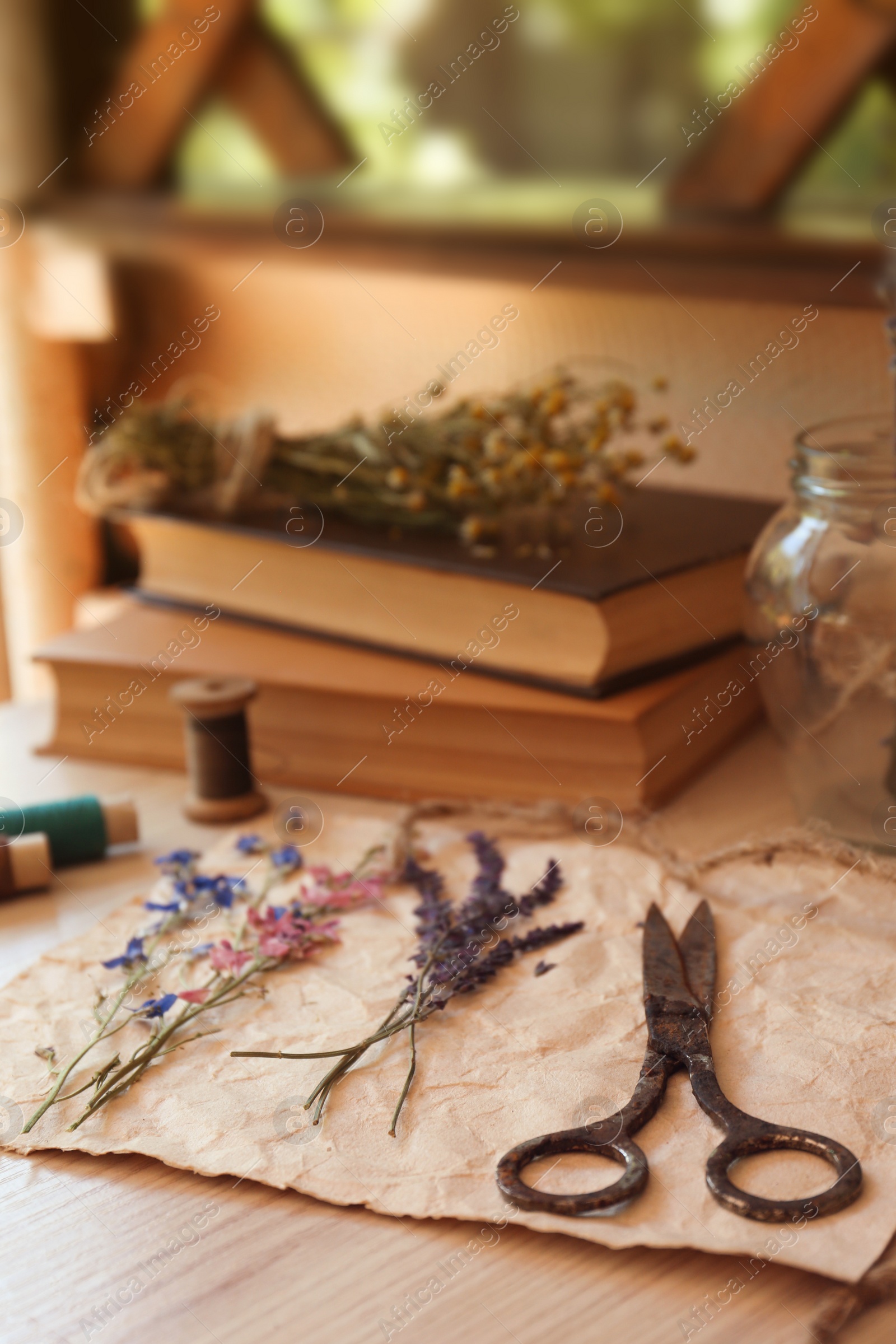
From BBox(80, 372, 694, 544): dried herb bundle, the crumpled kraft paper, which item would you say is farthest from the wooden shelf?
the crumpled kraft paper

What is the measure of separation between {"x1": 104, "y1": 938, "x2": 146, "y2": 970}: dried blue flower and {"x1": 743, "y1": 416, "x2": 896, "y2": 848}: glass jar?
45 cm

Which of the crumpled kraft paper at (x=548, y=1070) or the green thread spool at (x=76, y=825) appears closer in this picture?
the crumpled kraft paper at (x=548, y=1070)

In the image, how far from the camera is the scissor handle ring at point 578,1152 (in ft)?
1.54

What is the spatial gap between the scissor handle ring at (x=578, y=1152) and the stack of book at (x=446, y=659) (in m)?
0.37

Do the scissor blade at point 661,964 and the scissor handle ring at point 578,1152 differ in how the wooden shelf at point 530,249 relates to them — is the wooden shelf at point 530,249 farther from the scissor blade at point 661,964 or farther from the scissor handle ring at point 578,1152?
the scissor handle ring at point 578,1152

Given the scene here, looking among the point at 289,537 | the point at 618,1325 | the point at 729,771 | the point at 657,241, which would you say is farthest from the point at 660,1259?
the point at 657,241

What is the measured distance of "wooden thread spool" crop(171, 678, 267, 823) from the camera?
0.86 metres

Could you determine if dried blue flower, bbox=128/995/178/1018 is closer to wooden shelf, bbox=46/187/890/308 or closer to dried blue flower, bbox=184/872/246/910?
dried blue flower, bbox=184/872/246/910

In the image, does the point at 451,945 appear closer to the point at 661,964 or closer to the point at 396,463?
the point at 661,964

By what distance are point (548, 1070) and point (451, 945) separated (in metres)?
0.12

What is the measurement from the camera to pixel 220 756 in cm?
87

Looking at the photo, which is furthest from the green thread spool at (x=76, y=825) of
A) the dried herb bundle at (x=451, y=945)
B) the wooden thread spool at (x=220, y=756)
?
the dried herb bundle at (x=451, y=945)

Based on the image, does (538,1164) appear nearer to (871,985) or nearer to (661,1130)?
(661,1130)

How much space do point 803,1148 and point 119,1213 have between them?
28 cm
